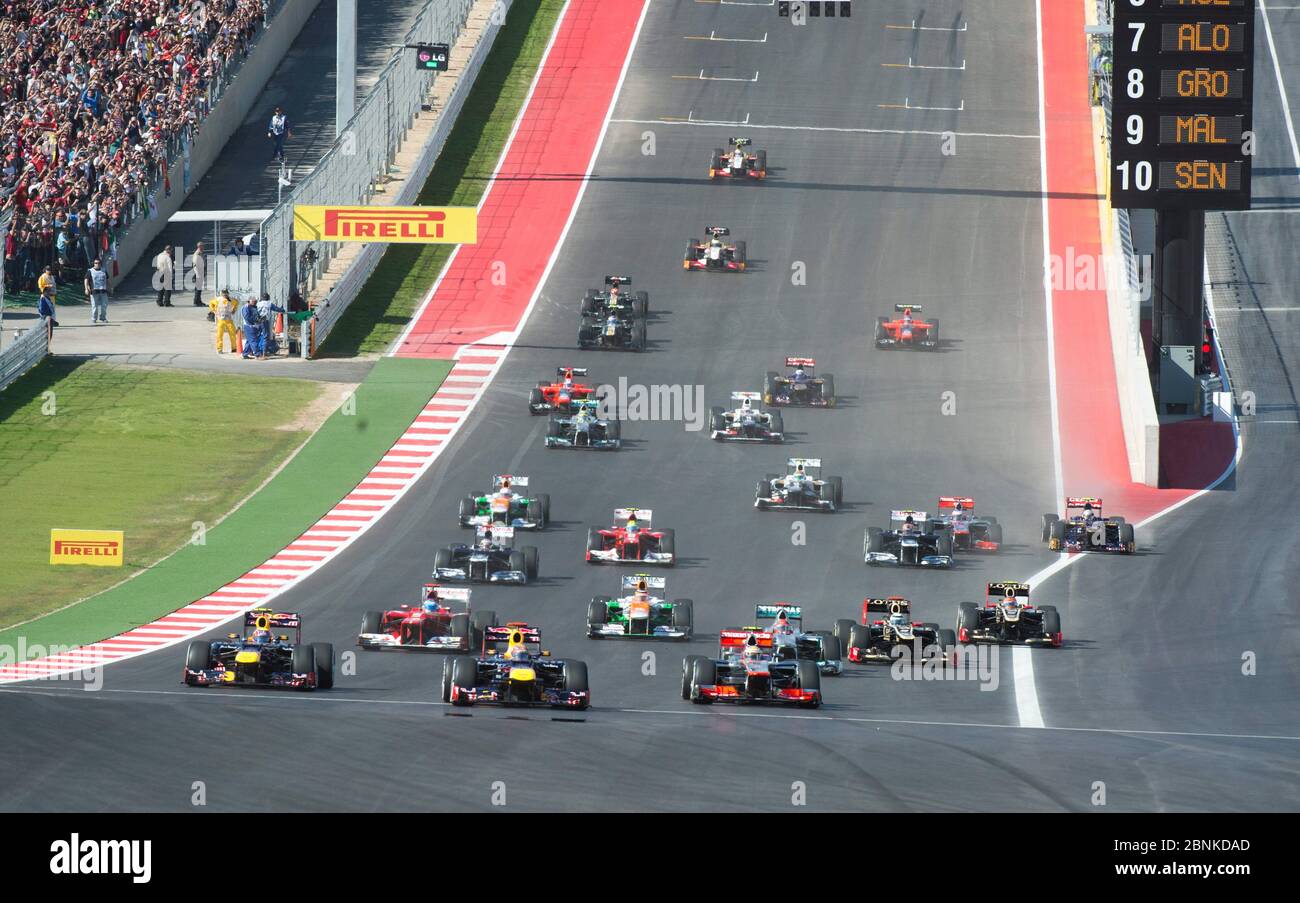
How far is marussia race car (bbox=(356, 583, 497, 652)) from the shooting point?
1433 inches

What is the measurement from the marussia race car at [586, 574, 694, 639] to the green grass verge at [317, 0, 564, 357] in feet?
77.6

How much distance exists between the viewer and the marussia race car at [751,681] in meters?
32.8

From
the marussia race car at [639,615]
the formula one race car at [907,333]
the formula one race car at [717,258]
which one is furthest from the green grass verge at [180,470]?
the formula one race car at [907,333]

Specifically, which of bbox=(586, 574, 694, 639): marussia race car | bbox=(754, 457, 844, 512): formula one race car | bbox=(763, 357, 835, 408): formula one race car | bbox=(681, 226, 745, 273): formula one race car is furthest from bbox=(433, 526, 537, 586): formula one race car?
bbox=(681, 226, 745, 273): formula one race car

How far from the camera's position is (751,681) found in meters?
32.8

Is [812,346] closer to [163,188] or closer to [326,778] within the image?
[163,188]

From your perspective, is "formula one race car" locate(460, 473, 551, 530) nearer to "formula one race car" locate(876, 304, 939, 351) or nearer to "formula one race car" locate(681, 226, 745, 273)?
"formula one race car" locate(876, 304, 939, 351)

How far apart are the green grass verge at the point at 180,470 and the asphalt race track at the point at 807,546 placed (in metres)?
2.35

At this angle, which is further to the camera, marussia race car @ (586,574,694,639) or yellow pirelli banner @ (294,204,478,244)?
yellow pirelli banner @ (294,204,478,244)

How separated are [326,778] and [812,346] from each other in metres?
35.2

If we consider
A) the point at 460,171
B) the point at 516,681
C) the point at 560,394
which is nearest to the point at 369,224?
Result: the point at 560,394

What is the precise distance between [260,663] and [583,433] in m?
19.3

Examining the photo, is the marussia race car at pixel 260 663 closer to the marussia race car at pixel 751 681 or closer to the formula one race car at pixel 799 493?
the marussia race car at pixel 751 681
